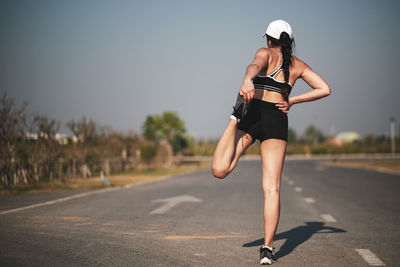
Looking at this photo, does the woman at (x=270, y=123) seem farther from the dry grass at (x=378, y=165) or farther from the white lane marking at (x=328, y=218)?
the dry grass at (x=378, y=165)

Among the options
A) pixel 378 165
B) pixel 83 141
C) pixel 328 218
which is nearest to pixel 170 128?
pixel 378 165

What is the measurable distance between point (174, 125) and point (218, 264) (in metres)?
56.0

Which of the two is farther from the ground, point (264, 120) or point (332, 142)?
point (332, 142)

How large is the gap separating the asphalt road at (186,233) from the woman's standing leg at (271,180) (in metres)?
0.45

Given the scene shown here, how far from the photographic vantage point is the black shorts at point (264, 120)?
15.3 ft

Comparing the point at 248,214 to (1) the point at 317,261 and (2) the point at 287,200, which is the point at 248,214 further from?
(1) the point at 317,261

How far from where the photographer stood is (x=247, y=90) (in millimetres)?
3951

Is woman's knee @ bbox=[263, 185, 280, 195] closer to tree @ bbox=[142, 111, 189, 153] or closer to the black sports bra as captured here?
the black sports bra

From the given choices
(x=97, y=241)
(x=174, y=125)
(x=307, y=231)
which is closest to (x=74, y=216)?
(x=97, y=241)

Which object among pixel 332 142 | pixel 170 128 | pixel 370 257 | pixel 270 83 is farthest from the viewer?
pixel 332 142

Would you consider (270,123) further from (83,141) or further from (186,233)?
(83,141)

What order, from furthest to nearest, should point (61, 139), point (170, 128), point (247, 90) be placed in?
point (170, 128) < point (61, 139) < point (247, 90)

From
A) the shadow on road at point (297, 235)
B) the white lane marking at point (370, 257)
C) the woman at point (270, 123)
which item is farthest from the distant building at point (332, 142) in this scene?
the woman at point (270, 123)

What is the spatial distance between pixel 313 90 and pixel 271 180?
99cm
